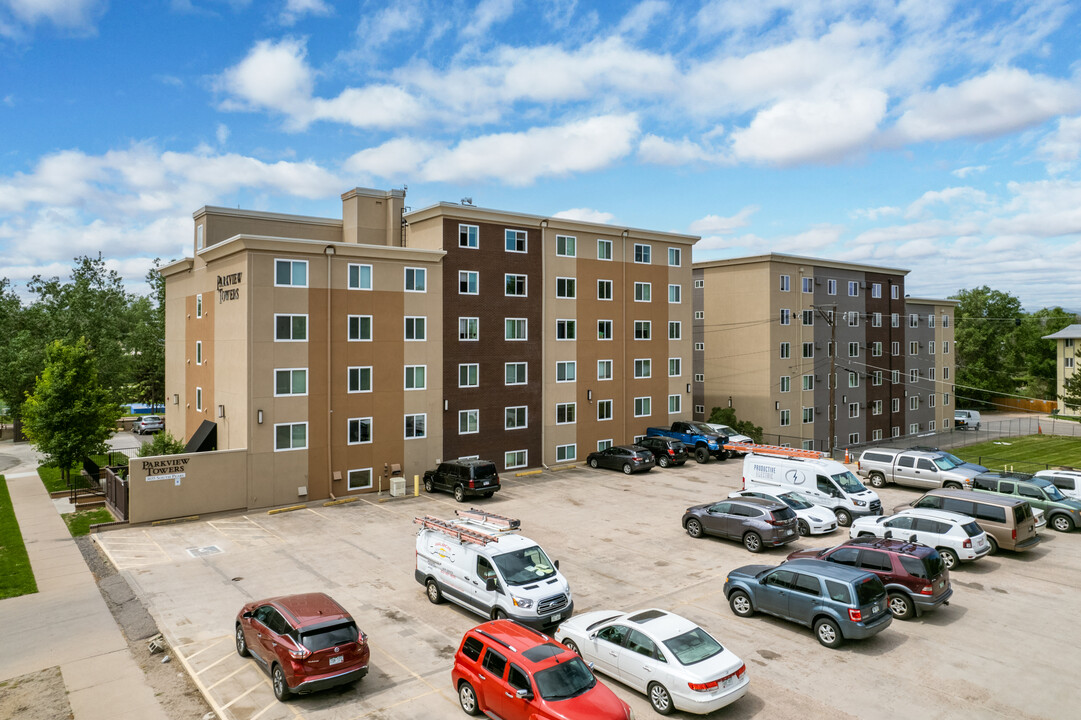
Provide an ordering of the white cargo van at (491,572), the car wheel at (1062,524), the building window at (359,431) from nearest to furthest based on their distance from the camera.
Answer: the white cargo van at (491,572)
the car wheel at (1062,524)
the building window at (359,431)

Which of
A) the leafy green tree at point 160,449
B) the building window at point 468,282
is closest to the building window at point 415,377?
the building window at point 468,282

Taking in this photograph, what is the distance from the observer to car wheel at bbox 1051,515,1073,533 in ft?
90.1

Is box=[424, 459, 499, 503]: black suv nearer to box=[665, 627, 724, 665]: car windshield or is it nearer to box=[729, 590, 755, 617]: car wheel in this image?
box=[729, 590, 755, 617]: car wheel

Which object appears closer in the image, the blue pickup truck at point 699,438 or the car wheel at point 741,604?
the car wheel at point 741,604

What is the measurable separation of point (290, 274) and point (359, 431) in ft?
27.8

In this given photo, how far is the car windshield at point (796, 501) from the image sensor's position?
26.8 m

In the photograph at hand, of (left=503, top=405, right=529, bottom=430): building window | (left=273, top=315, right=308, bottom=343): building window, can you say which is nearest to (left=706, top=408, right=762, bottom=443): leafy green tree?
(left=503, top=405, right=529, bottom=430): building window

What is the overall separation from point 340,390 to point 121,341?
5391 cm

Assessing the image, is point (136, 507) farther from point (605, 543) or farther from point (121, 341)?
point (121, 341)

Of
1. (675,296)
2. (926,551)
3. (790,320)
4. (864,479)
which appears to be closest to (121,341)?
(675,296)

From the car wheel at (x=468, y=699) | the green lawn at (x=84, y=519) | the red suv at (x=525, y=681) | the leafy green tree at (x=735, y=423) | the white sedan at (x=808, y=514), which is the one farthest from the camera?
the leafy green tree at (x=735, y=423)

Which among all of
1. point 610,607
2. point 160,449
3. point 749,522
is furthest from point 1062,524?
point 160,449

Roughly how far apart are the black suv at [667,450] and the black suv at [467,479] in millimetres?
11931

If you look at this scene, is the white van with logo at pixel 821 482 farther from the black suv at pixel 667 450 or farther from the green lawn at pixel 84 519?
the green lawn at pixel 84 519
